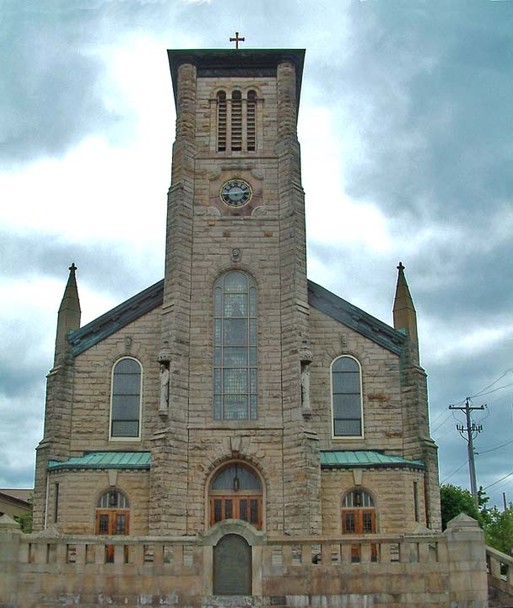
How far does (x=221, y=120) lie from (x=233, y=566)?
19924 millimetres

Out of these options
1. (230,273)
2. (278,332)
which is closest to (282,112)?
(230,273)

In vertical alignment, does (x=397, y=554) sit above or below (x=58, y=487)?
below

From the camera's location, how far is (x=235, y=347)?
3059cm

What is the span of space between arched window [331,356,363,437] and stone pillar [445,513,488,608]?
11.2 meters

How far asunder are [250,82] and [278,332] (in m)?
11.0

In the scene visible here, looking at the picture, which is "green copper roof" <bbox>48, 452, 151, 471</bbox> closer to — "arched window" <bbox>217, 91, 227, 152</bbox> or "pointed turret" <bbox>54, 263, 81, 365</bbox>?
"pointed turret" <bbox>54, 263, 81, 365</bbox>

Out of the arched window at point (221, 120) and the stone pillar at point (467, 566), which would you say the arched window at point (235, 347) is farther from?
the stone pillar at point (467, 566)

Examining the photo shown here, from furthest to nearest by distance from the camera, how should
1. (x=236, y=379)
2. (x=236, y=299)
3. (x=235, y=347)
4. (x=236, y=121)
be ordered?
(x=236, y=121)
(x=236, y=299)
(x=235, y=347)
(x=236, y=379)

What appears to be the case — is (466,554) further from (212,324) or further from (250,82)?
(250,82)

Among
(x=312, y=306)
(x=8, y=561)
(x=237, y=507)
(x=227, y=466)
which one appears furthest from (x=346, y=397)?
(x=8, y=561)

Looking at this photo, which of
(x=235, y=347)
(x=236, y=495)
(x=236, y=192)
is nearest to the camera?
(x=236, y=495)

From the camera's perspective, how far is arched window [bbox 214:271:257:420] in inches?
1174

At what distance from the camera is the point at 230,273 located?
3172 cm

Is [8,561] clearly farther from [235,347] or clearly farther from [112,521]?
[235,347]
